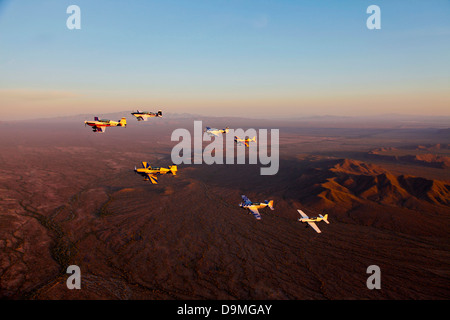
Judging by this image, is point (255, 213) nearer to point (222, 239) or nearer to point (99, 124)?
point (222, 239)

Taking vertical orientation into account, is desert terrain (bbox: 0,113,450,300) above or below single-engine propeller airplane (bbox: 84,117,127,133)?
below

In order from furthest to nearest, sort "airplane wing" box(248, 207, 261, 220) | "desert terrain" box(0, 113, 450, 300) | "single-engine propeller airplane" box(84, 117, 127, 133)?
1. "desert terrain" box(0, 113, 450, 300)
2. "airplane wing" box(248, 207, 261, 220)
3. "single-engine propeller airplane" box(84, 117, 127, 133)

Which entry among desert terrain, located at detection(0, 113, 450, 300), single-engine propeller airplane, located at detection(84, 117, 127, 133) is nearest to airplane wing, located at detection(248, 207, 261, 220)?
desert terrain, located at detection(0, 113, 450, 300)

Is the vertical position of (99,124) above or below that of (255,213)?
above

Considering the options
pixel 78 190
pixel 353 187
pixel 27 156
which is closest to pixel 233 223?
pixel 353 187

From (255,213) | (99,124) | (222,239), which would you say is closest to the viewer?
(99,124)

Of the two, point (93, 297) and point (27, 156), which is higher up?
point (27, 156)

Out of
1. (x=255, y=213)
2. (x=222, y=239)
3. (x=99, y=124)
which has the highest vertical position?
(x=99, y=124)

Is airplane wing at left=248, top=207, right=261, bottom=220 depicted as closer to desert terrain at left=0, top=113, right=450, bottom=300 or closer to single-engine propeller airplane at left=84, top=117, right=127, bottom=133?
desert terrain at left=0, top=113, right=450, bottom=300

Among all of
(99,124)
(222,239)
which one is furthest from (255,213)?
(99,124)

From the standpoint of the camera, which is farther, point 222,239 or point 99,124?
Answer: point 222,239

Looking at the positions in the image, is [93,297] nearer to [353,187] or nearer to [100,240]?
[100,240]
